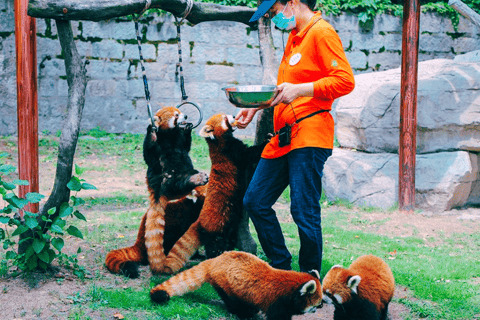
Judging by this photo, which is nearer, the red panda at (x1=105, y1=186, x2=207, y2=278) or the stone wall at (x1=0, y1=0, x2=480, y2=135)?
the red panda at (x1=105, y1=186, x2=207, y2=278)

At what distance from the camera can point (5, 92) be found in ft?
38.2

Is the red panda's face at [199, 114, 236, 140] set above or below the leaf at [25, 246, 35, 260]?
above

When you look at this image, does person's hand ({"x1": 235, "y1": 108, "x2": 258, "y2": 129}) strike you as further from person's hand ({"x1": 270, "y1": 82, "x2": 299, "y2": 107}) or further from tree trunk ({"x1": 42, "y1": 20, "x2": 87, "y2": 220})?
tree trunk ({"x1": 42, "y1": 20, "x2": 87, "y2": 220})

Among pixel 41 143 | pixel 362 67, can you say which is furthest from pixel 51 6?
pixel 362 67

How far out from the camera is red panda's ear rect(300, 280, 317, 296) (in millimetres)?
3582

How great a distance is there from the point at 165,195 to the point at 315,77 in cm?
194

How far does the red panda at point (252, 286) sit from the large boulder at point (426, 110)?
5321 millimetres

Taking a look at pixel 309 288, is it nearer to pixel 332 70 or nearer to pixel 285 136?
pixel 285 136

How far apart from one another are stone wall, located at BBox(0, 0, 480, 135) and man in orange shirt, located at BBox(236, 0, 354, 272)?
25.8 ft

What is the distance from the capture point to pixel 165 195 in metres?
4.92

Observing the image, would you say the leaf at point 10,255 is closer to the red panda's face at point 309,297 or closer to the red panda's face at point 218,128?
the red panda's face at point 218,128

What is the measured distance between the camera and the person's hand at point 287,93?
3.71 m

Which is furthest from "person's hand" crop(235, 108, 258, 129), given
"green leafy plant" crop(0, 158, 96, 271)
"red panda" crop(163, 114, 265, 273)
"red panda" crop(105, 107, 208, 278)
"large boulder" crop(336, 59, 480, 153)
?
"large boulder" crop(336, 59, 480, 153)

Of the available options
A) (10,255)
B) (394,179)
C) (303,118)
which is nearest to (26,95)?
(10,255)
